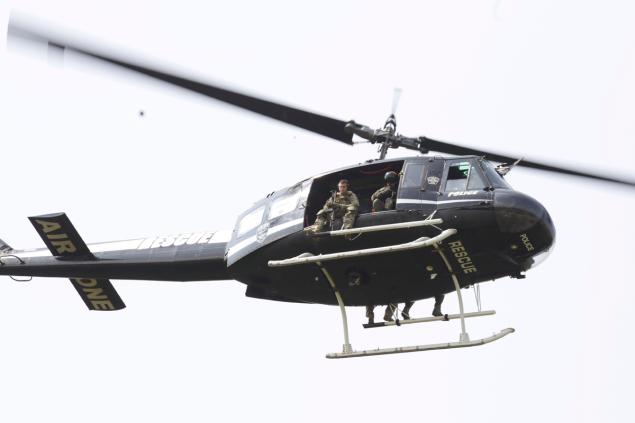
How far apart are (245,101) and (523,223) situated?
5792 millimetres

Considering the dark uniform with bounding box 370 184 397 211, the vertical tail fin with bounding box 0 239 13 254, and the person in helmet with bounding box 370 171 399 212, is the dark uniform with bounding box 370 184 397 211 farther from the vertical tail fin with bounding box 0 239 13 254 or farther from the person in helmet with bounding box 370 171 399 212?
the vertical tail fin with bounding box 0 239 13 254

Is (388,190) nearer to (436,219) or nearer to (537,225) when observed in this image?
(436,219)

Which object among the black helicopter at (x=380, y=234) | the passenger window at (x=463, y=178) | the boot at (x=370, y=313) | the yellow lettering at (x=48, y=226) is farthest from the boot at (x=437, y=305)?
the yellow lettering at (x=48, y=226)

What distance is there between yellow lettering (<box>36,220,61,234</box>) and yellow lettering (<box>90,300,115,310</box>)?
7.30 ft

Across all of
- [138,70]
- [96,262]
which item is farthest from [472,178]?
[96,262]

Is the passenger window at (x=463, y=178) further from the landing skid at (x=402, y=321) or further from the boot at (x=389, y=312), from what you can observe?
the boot at (x=389, y=312)

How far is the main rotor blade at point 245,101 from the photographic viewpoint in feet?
61.7

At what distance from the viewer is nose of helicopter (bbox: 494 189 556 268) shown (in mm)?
19031

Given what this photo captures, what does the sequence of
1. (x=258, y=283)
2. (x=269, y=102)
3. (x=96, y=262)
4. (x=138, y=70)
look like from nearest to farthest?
(x=138, y=70)
(x=269, y=102)
(x=258, y=283)
(x=96, y=262)

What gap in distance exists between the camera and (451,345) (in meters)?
19.3

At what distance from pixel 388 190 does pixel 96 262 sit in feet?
26.2

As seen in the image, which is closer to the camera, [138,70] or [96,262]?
[138,70]

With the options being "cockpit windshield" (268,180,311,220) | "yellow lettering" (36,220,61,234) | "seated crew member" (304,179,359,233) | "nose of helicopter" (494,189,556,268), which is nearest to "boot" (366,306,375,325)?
"seated crew member" (304,179,359,233)

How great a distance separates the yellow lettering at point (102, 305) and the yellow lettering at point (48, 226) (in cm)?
223
